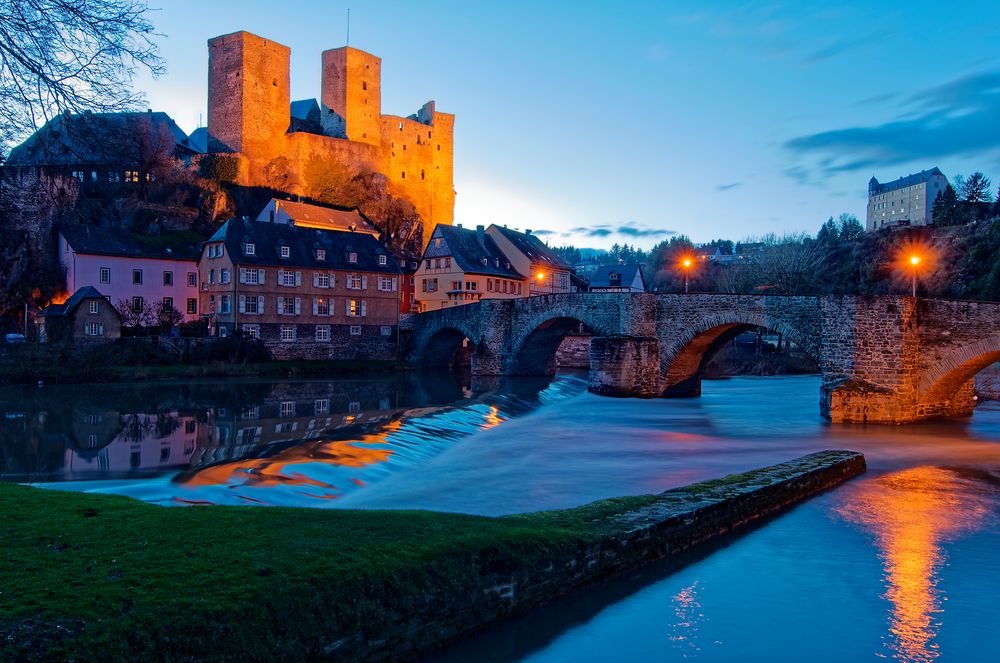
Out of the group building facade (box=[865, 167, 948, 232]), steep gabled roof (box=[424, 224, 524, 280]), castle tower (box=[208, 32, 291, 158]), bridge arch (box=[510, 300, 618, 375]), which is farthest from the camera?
building facade (box=[865, 167, 948, 232])

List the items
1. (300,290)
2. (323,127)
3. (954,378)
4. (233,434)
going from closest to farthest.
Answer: (233,434)
(954,378)
(300,290)
(323,127)

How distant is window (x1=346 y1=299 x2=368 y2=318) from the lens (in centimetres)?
4616

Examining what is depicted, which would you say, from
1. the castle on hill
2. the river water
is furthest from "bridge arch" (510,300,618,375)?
the castle on hill

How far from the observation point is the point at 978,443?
18.3 metres

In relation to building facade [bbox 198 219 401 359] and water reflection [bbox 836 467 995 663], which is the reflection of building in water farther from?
building facade [bbox 198 219 401 359]

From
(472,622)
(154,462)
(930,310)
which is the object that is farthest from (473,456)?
(930,310)

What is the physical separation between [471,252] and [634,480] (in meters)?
41.9

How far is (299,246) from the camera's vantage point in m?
45.0

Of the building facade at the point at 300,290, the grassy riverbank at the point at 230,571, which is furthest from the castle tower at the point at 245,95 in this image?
the grassy riverbank at the point at 230,571

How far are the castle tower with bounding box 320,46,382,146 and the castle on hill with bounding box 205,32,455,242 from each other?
0.31ft

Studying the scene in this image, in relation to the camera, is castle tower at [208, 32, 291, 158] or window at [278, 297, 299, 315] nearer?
window at [278, 297, 299, 315]

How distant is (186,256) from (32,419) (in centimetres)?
2578

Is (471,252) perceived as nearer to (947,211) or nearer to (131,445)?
(131,445)

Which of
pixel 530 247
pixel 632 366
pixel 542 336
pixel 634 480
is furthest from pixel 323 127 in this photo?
pixel 634 480
